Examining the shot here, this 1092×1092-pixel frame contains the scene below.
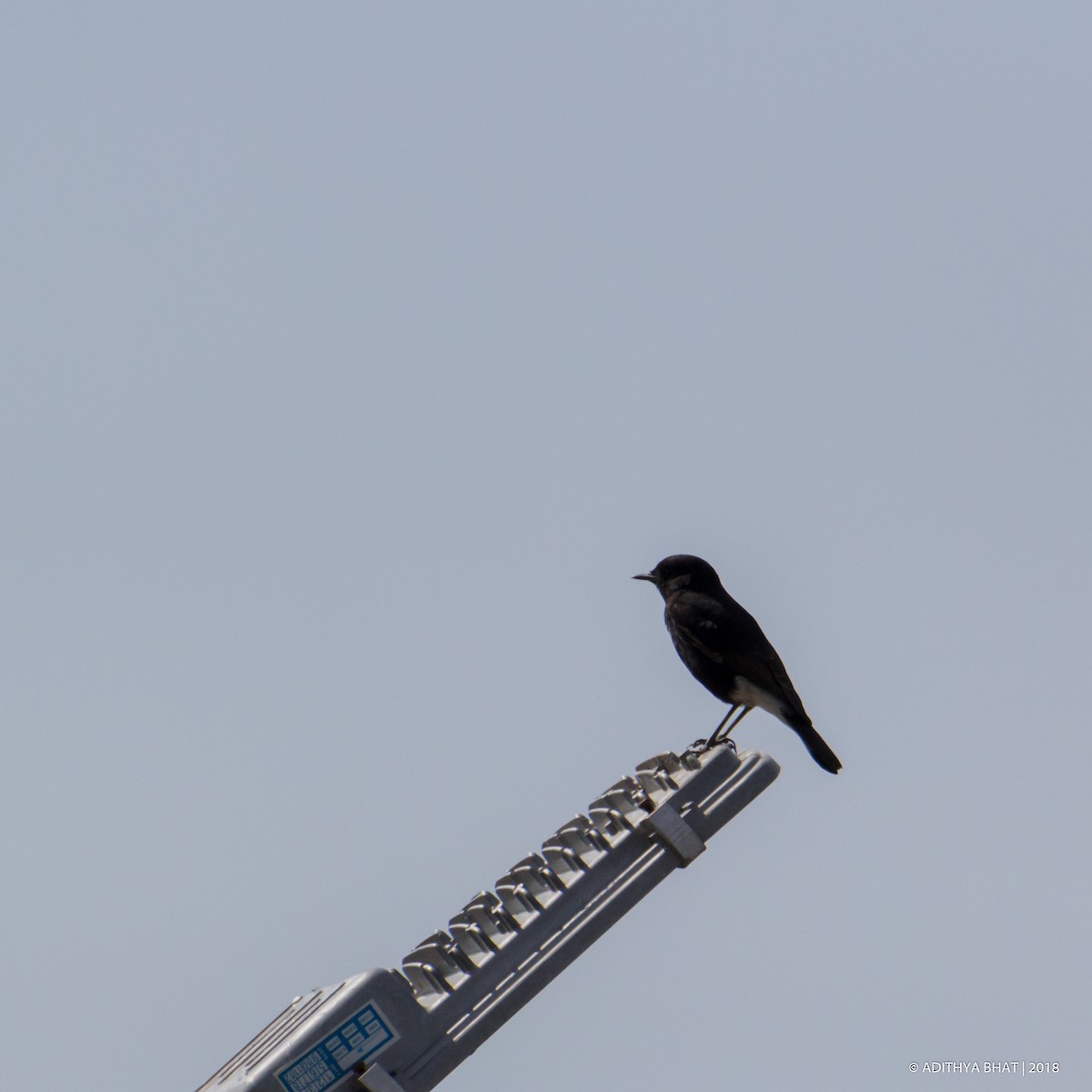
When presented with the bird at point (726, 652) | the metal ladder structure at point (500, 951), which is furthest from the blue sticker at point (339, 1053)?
the bird at point (726, 652)

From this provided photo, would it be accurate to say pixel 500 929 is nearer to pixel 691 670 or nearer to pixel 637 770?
pixel 637 770

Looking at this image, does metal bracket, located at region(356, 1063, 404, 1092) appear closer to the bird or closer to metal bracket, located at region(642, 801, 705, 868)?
metal bracket, located at region(642, 801, 705, 868)

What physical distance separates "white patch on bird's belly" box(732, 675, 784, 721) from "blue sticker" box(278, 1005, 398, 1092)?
626 centimetres

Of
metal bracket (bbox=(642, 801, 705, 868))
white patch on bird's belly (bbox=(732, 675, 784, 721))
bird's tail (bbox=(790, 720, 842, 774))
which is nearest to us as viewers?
metal bracket (bbox=(642, 801, 705, 868))

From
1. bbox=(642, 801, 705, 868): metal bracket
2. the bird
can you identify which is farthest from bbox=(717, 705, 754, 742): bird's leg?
bbox=(642, 801, 705, 868): metal bracket

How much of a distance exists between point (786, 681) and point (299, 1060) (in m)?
6.51

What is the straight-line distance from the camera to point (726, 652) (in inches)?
486

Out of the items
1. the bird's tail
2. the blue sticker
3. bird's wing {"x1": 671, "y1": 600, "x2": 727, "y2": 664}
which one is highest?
Answer: bird's wing {"x1": 671, "y1": 600, "x2": 727, "y2": 664}

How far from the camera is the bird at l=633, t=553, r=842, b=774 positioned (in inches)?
479

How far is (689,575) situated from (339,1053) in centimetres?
712

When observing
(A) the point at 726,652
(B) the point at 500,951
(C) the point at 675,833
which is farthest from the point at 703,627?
(B) the point at 500,951

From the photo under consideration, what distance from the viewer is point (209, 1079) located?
279 inches

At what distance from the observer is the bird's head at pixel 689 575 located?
1297cm

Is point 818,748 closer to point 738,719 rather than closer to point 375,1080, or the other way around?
point 738,719
